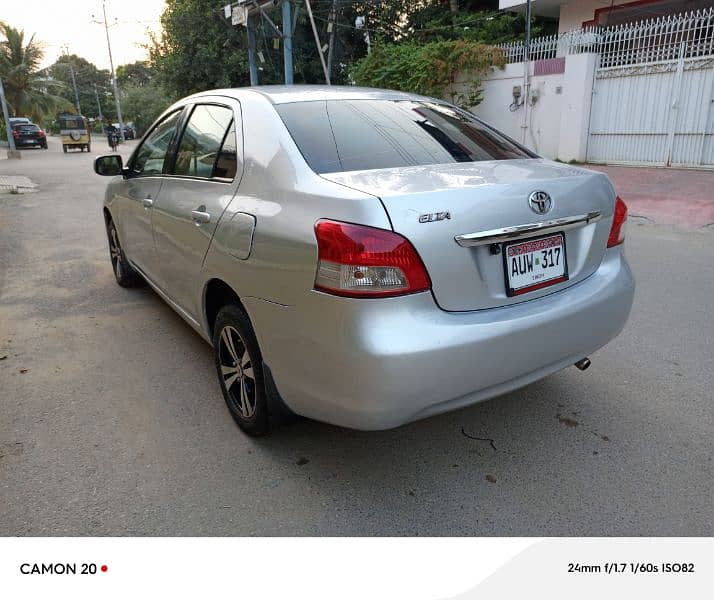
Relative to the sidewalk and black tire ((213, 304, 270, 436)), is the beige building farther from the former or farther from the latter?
black tire ((213, 304, 270, 436))

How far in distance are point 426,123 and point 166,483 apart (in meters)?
2.09

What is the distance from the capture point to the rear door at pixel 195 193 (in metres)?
2.79

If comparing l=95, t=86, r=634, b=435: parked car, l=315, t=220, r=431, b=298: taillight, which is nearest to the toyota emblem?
l=95, t=86, r=634, b=435: parked car

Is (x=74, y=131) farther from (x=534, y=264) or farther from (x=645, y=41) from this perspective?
(x=534, y=264)

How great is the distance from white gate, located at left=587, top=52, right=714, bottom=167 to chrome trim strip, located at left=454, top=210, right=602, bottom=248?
991 centimetres

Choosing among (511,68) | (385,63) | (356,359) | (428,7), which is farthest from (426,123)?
(428,7)

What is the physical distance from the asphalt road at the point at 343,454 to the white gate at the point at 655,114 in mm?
8112

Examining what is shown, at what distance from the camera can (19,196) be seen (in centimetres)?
1209

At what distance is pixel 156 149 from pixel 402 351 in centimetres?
275

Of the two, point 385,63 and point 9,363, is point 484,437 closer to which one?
point 9,363

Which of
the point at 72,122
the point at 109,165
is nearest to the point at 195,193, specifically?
the point at 109,165

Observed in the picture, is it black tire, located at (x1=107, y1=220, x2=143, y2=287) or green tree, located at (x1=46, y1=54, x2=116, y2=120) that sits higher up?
green tree, located at (x1=46, y1=54, x2=116, y2=120)

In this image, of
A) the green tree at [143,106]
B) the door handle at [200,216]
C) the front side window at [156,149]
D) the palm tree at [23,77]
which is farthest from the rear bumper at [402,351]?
the green tree at [143,106]

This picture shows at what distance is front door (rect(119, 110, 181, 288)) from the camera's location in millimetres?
3715
